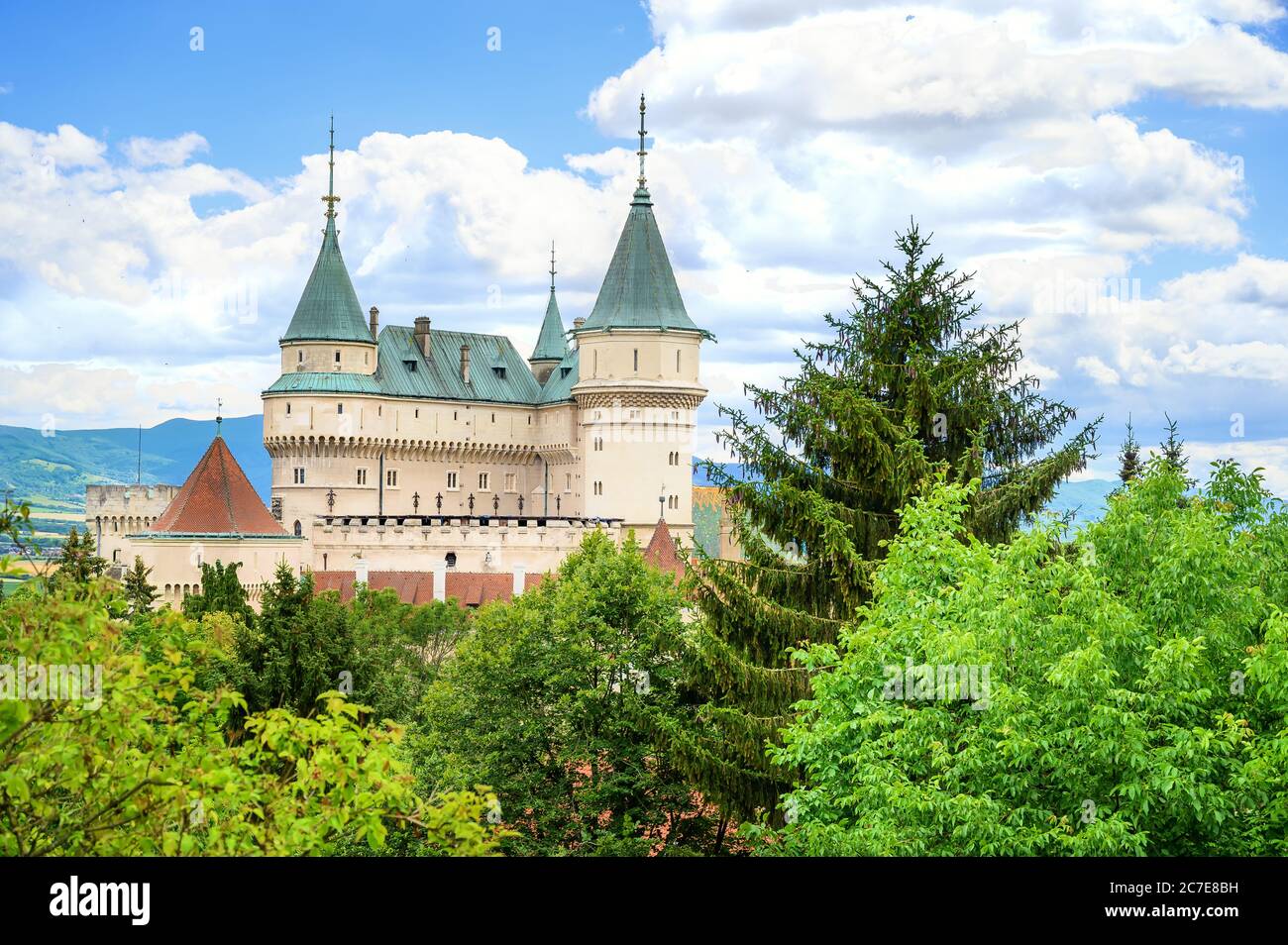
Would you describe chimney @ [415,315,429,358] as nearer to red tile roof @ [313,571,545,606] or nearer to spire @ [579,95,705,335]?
spire @ [579,95,705,335]

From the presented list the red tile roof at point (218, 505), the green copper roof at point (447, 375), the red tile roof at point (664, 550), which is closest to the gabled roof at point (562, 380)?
the green copper roof at point (447, 375)

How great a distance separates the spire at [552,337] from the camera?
329 feet

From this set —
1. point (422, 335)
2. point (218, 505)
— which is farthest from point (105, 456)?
point (218, 505)

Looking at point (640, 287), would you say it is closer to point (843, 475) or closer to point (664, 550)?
point (664, 550)

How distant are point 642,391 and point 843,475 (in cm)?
5686

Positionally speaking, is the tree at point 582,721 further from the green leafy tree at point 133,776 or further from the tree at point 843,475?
the green leafy tree at point 133,776

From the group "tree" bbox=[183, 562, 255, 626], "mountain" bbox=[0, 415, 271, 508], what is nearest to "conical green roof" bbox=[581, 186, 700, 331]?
"mountain" bbox=[0, 415, 271, 508]

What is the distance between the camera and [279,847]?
10.5m

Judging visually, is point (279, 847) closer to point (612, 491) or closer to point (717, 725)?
point (717, 725)

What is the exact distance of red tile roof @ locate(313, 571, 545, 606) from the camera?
248 feet

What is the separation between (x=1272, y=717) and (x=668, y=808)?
12806 mm

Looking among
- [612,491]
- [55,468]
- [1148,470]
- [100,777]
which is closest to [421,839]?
[1148,470]

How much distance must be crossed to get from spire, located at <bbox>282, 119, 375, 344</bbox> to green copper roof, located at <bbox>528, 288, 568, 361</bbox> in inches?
621

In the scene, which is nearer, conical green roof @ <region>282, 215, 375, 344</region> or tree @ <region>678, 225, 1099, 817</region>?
tree @ <region>678, 225, 1099, 817</region>
